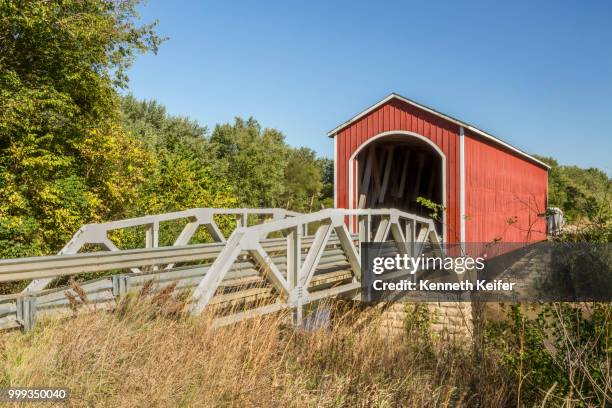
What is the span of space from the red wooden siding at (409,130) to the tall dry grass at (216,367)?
9.05 meters

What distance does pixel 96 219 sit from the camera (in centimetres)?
1429

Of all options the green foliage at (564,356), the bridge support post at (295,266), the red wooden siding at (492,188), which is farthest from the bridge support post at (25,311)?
the red wooden siding at (492,188)

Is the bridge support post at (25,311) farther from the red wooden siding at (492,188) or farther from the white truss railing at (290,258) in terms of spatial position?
the red wooden siding at (492,188)

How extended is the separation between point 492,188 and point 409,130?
3.41 m

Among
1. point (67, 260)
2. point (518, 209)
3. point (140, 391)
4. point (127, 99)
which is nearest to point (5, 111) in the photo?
point (67, 260)

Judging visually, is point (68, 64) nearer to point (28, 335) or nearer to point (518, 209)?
point (28, 335)

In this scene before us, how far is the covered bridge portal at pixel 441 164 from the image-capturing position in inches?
538

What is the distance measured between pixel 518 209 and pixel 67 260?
668 inches

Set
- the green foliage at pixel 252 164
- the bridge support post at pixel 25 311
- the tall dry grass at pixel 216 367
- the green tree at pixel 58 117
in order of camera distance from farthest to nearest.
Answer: the green foliage at pixel 252 164 < the green tree at pixel 58 117 < the bridge support post at pixel 25 311 < the tall dry grass at pixel 216 367

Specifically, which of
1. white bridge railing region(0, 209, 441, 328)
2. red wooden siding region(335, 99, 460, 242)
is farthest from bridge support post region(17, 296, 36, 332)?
red wooden siding region(335, 99, 460, 242)

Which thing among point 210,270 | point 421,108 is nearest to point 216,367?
point 210,270

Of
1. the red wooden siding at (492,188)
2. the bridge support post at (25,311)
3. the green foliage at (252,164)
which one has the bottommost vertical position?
the bridge support post at (25,311)

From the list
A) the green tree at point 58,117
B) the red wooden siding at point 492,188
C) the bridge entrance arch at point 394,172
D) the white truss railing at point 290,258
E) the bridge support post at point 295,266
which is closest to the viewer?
the white truss railing at point 290,258

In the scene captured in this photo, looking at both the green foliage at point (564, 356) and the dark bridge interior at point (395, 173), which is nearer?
the green foliage at point (564, 356)
